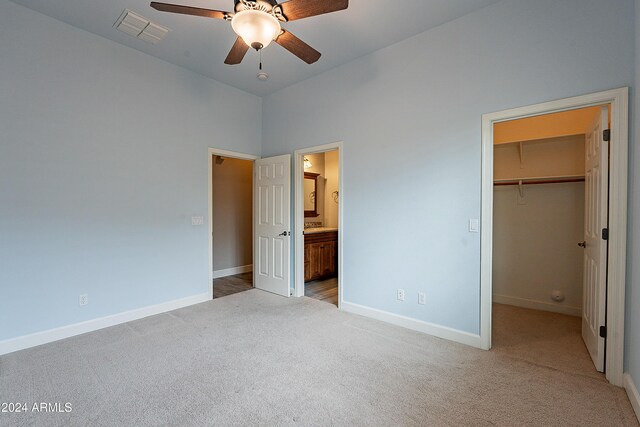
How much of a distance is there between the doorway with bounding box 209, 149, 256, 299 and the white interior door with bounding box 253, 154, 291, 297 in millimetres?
719

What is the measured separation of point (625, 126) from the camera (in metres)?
2.03

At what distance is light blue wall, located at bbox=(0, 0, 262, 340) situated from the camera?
8.50ft

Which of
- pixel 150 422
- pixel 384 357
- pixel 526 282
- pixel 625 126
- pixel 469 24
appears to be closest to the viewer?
pixel 150 422

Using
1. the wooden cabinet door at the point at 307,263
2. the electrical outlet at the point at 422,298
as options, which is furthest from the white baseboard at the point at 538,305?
the wooden cabinet door at the point at 307,263

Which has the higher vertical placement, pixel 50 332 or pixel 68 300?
pixel 68 300

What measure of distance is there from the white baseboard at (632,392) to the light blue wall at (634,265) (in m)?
0.04

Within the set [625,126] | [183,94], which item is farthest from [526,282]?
[183,94]

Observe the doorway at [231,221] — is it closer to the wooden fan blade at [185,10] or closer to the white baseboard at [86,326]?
the white baseboard at [86,326]

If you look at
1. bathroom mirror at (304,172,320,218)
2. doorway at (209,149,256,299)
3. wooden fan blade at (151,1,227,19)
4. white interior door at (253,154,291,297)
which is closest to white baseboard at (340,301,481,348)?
white interior door at (253,154,291,297)

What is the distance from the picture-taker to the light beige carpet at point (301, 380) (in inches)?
68.8

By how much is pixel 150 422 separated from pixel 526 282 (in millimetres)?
4215

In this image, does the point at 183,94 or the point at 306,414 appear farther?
the point at 183,94

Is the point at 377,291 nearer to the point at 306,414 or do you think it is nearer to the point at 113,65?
the point at 306,414

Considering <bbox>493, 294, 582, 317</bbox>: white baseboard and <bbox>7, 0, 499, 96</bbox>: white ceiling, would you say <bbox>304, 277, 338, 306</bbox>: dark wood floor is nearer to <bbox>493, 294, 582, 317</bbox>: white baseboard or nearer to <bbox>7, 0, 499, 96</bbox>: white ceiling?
<bbox>493, 294, 582, 317</bbox>: white baseboard
